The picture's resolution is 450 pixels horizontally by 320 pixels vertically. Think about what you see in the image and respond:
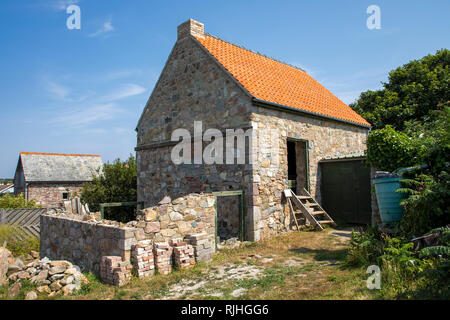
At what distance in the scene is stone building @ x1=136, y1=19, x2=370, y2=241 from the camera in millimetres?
9172

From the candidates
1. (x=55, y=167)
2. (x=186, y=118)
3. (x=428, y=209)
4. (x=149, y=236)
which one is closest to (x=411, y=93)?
(x=186, y=118)

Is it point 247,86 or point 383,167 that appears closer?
point 383,167

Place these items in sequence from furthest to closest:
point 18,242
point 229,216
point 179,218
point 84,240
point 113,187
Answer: point 113,187 → point 18,242 → point 229,216 → point 84,240 → point 179,218

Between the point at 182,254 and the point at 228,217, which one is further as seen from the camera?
the point at 228,217

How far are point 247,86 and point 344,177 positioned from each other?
4831mm

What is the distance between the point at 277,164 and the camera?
9750 mm

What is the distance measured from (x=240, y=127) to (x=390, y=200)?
4449 millimetres

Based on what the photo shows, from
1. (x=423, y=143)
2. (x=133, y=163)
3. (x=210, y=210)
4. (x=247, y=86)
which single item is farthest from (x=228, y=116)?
(x=133, y=163)

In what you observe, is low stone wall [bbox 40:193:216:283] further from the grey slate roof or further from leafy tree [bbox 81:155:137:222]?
the grey slate roof

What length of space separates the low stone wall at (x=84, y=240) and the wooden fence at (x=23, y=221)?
2815 mm

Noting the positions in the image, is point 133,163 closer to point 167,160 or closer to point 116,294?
point 167,160

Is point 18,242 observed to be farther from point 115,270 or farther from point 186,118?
point 115,270

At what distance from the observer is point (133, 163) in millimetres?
17328

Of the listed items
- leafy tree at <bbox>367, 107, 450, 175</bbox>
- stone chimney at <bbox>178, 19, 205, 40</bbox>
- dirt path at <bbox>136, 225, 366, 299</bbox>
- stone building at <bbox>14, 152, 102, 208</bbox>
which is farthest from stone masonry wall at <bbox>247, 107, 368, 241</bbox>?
stone building at <bbox>14, 152, 102, 208</bbox>
